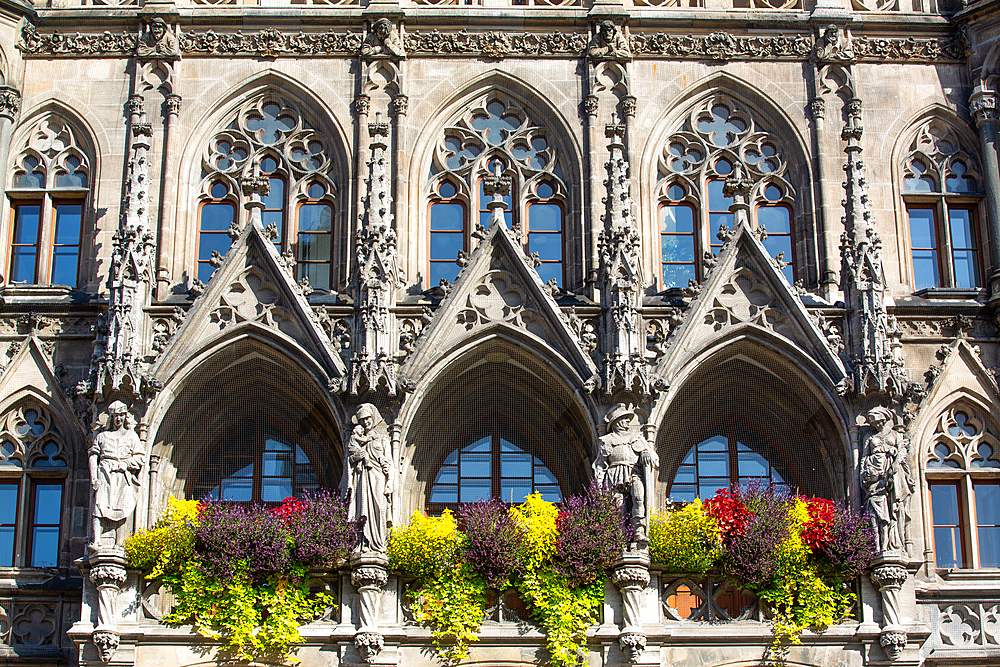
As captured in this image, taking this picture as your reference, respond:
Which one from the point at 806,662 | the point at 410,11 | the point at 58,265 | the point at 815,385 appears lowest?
the point at 806,662

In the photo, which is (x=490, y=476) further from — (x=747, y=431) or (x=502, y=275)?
(x=747, y=431)

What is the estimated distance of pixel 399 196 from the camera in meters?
21.4

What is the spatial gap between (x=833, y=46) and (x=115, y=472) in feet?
38.9

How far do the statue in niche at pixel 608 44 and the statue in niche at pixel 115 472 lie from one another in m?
8.44

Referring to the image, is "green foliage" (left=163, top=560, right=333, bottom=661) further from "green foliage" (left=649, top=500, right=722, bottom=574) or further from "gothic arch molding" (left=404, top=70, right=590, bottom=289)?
"gothic arch molding" (left=404, top=70, right=590, bottom=289)

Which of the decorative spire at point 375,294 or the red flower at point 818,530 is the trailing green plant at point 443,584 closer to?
the decorative spire at point 375,294

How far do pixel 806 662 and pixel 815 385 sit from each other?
3.62 metres

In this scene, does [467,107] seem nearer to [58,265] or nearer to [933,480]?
[58,265]

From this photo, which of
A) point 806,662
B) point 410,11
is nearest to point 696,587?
point 806,662

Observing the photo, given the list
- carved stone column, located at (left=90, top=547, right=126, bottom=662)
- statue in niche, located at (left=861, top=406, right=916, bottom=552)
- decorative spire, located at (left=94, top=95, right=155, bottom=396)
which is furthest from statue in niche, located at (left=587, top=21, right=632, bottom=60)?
carved stone column, located at (left=90, top=547, right=126, bottom=662)

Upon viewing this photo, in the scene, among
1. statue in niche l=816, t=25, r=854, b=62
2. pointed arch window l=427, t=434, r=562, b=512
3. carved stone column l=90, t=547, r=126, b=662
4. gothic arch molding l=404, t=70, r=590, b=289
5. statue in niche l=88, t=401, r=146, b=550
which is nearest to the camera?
carved stone column l=90, t=547, r=126, b=662

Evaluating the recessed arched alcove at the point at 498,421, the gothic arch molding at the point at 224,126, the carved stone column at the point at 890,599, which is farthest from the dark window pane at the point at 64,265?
the carved stone column at the point at 890,599

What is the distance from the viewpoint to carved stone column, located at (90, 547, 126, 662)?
18.5m

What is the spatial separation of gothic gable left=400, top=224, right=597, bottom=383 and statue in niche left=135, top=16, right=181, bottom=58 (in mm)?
5698
